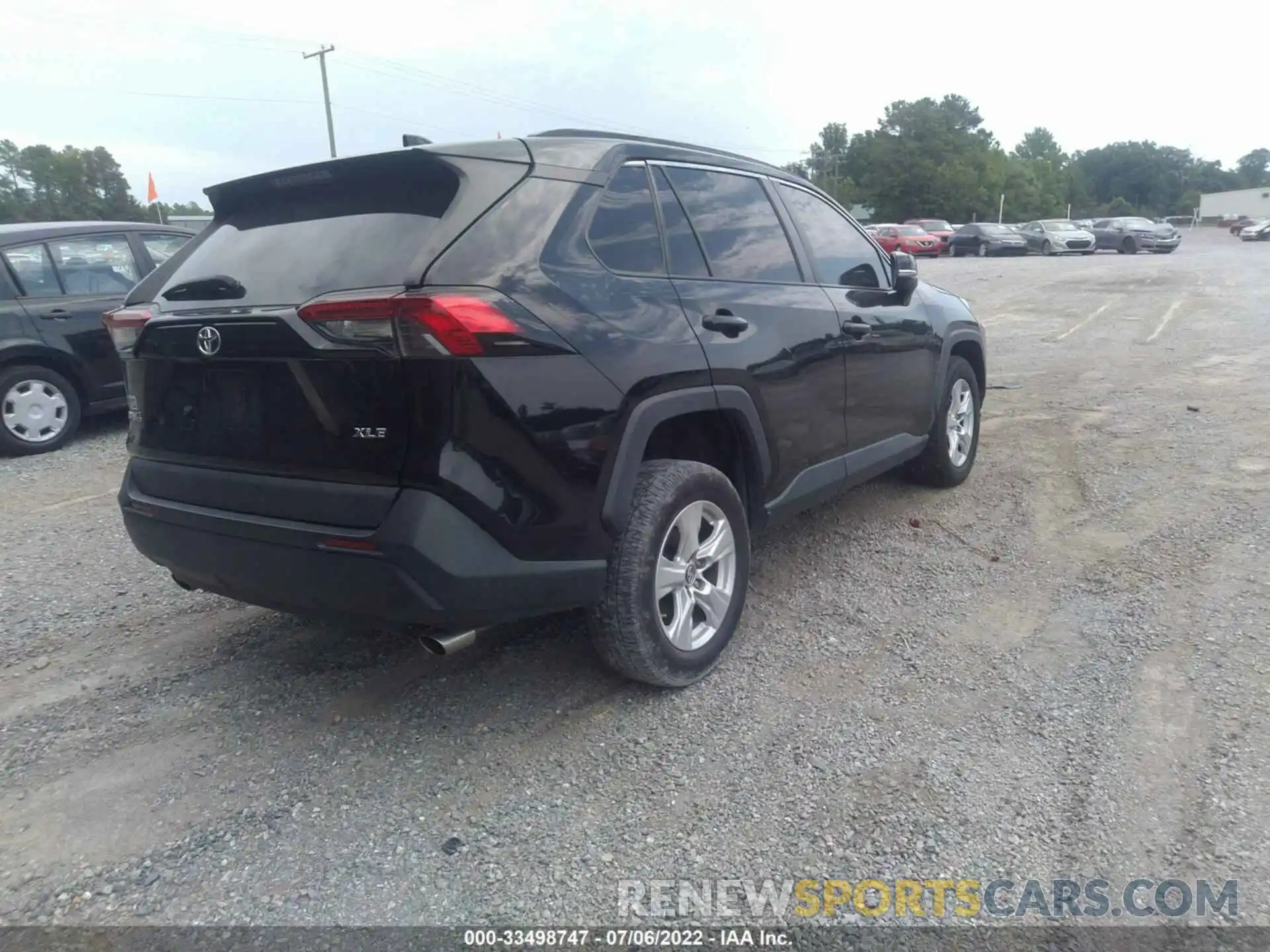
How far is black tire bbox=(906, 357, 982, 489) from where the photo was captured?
5207mm

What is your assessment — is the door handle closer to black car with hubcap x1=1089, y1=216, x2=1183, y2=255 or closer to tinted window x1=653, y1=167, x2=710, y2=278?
tinted window x1=653, y1=167, x2=710, y2=278

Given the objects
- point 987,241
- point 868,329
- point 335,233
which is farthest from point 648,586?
point 987,241

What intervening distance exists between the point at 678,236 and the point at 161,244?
6.19m

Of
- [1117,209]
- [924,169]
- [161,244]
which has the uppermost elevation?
[924,169]

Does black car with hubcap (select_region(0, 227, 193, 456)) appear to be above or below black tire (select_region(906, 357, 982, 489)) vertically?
above

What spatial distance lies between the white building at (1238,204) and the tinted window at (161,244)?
81.8 meters

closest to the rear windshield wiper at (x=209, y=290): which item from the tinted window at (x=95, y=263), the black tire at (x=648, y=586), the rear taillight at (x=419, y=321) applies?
the rear taillight at (x=419, y=321)

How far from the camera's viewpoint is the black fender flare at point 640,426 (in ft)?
9.55

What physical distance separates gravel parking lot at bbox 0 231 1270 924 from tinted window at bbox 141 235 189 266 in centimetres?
349

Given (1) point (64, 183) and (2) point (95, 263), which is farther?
(1) point (64, 183)

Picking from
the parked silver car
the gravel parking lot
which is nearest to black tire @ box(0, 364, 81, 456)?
the gravel parking lot

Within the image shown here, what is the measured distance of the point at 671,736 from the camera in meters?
3.05

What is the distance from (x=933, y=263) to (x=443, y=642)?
98.6 feet

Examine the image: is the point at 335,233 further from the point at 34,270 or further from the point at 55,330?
the point at 34,270
